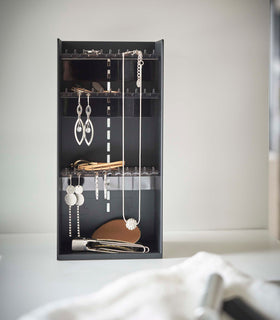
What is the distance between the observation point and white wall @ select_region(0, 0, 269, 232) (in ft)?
14.2

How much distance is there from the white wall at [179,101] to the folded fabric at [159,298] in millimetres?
2492

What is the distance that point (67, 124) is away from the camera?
4004mm

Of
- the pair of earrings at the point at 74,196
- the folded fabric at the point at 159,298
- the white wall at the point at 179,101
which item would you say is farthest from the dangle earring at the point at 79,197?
the folded fabric at the point at 159,298

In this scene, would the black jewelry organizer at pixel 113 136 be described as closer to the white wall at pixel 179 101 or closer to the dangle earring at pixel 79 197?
the dangle earring at pixel 79 197

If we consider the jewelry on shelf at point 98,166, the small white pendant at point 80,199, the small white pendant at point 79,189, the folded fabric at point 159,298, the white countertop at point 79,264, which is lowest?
the white countertop at point 79,264

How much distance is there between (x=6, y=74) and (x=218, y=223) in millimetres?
2256

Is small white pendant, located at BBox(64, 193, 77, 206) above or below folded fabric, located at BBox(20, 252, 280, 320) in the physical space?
Answer: above

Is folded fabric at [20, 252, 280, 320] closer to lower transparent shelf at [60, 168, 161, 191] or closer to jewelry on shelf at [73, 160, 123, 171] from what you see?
lower transparent shelf at [60, 168, 161, 191]

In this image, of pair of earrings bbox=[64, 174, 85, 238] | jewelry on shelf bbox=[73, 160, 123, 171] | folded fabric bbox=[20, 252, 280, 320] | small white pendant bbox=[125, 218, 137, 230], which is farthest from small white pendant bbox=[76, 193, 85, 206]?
folded fabric bbox=[20, 252, 280, 320]

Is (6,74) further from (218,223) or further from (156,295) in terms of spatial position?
(156,295)

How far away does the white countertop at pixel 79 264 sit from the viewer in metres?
2.90

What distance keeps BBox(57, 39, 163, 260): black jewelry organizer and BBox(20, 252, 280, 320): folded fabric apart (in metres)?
1.64

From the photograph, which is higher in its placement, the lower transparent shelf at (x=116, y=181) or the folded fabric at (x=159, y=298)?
the lower transparent shelf at (x=116, y=181)

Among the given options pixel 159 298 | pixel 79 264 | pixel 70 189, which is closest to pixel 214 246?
pixel 79 264
